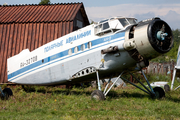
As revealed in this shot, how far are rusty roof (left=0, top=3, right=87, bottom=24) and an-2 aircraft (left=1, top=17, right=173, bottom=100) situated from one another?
24.4 feet

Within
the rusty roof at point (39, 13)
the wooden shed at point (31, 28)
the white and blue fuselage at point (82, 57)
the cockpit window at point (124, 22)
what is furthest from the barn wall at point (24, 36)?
the cockpit window at point (124, 22)

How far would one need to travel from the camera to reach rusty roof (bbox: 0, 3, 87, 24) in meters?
21.0

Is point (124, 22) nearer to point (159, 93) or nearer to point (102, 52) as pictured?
point (102, 52)

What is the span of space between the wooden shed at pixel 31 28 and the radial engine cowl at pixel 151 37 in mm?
11014

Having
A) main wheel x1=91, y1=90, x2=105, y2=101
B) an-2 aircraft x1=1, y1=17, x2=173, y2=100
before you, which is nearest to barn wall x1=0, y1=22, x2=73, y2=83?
an-2 aircraft x1=1, y1=17, x2=173, y2=100

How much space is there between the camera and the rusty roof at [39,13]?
20978 millimetres

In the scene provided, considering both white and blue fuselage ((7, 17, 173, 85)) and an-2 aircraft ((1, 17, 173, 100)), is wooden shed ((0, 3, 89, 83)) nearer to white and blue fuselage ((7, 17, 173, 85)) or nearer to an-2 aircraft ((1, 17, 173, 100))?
white and blue fuselage ((7, 17, 173, 85))

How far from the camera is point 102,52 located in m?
10.8

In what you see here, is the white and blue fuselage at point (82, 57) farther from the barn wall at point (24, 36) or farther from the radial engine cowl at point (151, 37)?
the barn wall at point (24, 36)

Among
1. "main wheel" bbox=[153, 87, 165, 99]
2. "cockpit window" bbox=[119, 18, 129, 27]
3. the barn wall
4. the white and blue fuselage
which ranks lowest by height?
"main wheel" bbox=[153, 87, 165, 99]

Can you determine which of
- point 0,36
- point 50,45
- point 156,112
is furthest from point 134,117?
point 0,36

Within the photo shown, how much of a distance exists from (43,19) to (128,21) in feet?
40.7

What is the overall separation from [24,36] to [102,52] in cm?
1268

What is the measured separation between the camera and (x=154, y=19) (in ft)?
31.8
